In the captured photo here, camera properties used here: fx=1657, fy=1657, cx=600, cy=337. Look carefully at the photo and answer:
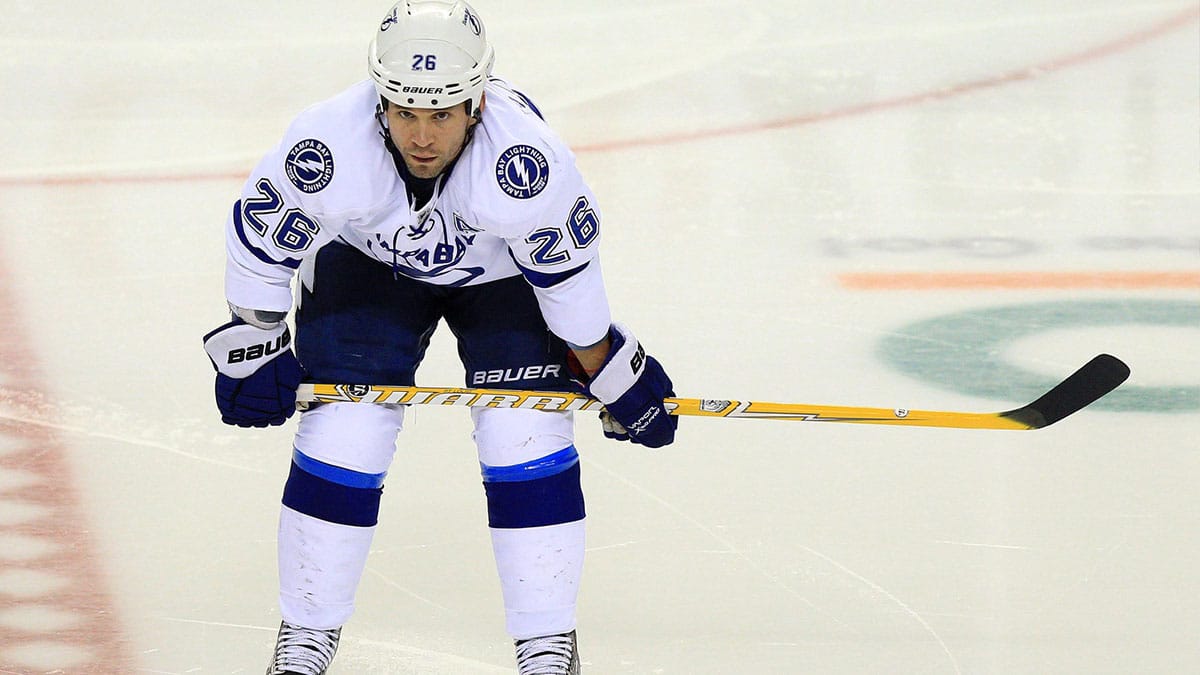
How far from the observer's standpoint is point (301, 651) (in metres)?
2.34

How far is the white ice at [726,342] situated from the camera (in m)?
2.70

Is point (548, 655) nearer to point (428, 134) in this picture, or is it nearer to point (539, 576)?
point (539, 576)

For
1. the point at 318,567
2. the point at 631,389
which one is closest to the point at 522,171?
the point at 631,389

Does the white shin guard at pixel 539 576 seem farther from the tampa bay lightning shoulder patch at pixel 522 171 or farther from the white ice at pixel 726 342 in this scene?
the tampa bay lightning shoulder patch at pixel 522 171

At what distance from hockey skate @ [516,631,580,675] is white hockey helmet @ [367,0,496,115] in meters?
0.75

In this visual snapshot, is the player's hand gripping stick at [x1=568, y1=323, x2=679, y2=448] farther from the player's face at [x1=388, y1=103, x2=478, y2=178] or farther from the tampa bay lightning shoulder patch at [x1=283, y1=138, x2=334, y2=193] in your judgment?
the tampa bay lightning shoulder patch at [x1=283, y1=138, x2=334, y2=193]

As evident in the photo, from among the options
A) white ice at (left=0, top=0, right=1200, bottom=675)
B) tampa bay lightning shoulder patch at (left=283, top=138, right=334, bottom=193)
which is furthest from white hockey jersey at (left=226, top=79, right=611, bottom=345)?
white ice at (left=0, top=0, right=1200, bottom=675)

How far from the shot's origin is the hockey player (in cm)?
218

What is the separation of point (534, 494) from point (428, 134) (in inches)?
20.9

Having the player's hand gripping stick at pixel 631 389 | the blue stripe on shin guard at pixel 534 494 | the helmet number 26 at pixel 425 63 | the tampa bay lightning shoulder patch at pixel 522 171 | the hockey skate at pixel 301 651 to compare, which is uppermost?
the helmet number 26 at pixel 425 63

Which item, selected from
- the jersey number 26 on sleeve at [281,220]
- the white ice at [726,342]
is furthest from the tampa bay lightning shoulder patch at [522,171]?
the white ice at [726,342]

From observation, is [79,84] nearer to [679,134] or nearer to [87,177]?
[87,177]

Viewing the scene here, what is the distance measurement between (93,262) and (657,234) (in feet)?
5.01

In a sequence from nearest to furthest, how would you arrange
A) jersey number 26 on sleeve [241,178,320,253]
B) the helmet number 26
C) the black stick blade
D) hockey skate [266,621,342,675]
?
the helmet number 26 → jersey number 26 on sleeve [241,178,320,253] → hockey skate [266,621,342,675] → the black stick blade
